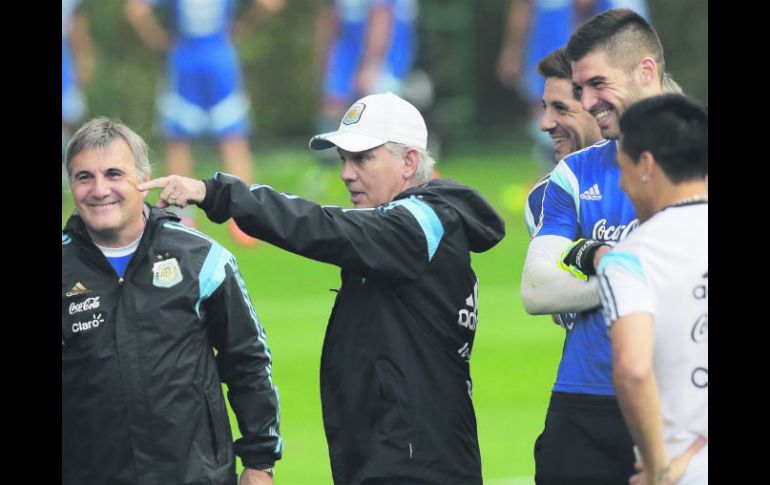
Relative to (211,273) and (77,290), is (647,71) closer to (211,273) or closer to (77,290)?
(211,273)

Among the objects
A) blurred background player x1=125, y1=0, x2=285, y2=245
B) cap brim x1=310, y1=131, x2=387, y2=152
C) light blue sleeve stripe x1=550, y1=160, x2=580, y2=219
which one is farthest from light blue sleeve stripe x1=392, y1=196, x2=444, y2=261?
blurred background player x1=125, y1=0, x2=285, y2=245

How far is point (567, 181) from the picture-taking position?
4.89 metres

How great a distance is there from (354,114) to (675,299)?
1732 mm

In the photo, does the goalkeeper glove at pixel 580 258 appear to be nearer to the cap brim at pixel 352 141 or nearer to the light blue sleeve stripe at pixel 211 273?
the cap brim at pixel 352 141

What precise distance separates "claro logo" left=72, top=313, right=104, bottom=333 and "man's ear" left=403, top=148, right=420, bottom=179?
1.18 m

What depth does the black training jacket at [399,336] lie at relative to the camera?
15.4ft

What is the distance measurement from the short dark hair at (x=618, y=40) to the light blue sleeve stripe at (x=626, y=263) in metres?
1.13

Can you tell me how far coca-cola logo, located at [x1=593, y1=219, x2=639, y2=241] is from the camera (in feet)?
15.6

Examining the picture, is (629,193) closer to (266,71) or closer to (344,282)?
(344,282)

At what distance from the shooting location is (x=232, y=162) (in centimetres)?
1675

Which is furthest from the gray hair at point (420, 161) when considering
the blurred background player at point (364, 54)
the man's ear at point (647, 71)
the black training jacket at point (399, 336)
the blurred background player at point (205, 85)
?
the blurred background player at point (364, 54)

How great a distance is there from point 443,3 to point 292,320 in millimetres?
15467

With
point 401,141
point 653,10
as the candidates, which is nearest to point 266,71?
point 653,10

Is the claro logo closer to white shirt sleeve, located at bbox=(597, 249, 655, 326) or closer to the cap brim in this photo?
the cap brim
